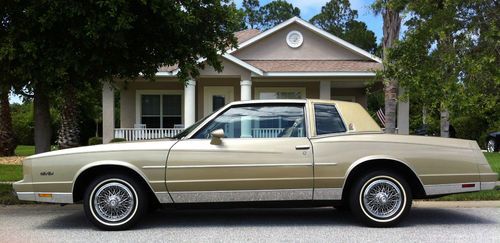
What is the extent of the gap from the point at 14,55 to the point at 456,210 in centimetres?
682

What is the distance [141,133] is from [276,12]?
187 feet

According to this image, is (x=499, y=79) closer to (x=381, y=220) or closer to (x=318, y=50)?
(x=381, y=220)

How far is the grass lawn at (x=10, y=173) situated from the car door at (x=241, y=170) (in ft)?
21.0

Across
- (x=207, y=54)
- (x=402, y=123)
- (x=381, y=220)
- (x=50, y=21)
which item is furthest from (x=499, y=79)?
(x=402, y=123)

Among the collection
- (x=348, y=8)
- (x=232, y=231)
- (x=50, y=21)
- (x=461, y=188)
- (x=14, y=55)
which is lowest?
(x=232, y=231)

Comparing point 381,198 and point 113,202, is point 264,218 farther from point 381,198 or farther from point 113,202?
point 113,202

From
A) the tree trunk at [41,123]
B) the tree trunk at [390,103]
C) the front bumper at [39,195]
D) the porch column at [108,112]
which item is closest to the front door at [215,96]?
the porch column at [108,112]

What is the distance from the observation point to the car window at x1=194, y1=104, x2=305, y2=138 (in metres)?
6.91

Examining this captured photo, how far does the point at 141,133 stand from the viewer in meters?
19.2

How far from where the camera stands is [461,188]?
22.4 ft

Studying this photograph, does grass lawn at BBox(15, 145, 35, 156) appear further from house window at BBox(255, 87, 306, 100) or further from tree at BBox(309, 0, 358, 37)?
tree at BBox(309, 0, 358, 37)

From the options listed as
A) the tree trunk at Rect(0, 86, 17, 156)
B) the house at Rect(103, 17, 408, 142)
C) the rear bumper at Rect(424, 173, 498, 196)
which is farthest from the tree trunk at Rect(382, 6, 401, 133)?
the tree trunk at Rect(0, 86, 17, 156)

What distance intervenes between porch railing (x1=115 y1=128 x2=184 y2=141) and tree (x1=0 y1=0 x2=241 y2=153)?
30.4ft

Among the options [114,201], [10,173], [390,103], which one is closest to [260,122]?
[114,201]
